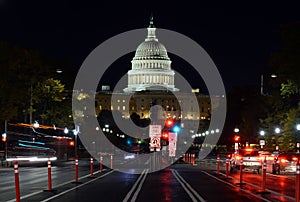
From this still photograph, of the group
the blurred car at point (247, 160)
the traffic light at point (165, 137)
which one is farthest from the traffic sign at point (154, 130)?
the traffic light at point (165, 137)

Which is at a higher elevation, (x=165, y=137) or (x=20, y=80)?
(x=20, y=80)

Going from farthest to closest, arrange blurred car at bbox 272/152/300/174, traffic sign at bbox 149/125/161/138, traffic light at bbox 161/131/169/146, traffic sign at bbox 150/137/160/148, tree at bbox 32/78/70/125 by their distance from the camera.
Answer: tree at bbox 32/78/70/125 < traffic light at bbox 161/131/169/146 < traffic sign at bbox 150/137/160/148 < traffic sign at bbox 149/125/161/138 < blurred car at bbox 272/152/300/174

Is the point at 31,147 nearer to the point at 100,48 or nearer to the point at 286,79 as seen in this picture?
the point at 286,79

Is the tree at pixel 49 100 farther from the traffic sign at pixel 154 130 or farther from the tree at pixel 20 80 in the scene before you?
the traffic sign at pixel 154 130

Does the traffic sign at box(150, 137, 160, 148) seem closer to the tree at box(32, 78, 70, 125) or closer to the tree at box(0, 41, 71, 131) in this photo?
the tree at box(0, 41, 71, 131)

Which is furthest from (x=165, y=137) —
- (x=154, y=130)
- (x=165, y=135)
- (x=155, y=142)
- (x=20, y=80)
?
(x=20, y=80)

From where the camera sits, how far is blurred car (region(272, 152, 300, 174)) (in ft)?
125

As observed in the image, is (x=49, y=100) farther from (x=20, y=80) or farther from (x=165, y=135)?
(x=165, y=135)

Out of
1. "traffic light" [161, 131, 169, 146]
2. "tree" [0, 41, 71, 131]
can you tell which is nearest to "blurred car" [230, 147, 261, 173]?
"traffic light" [161, 131, 169, 146]

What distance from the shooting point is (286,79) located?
191 ft

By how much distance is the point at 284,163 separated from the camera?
126ft

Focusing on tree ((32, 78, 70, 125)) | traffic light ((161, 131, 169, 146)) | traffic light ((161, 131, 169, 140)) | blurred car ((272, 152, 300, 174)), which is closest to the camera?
blurred car ((272, 152, 300, 174))

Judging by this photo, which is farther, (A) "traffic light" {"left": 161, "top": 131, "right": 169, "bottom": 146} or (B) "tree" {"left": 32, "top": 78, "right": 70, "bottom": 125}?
(B) "tree" {"left": 32, "top": 78, "right": 70, "bottom": 125}

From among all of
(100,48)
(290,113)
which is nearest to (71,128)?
(290,113)
